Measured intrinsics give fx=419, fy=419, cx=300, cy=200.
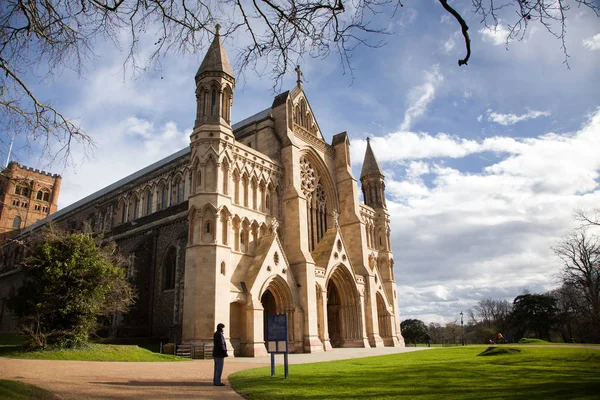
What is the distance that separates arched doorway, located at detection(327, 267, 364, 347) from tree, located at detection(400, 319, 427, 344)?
2738cm

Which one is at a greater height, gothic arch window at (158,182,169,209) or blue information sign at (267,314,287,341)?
gothic arch window at (158,182,169,209)

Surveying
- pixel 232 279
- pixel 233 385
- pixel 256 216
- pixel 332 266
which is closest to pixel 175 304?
pixel 232 279

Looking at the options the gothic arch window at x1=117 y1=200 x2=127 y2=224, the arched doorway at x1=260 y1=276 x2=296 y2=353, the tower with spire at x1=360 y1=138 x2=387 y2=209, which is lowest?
the arched doorway at x1=260 y1=276 x2=296 y2=353

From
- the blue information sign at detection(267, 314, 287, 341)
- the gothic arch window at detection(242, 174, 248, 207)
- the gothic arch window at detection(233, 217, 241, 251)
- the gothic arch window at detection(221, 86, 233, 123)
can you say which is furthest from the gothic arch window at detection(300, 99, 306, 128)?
the blue information sign at detection(267, 314, 287, 341)

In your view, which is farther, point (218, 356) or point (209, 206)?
point (209, 206)

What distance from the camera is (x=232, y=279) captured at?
76.5 ft

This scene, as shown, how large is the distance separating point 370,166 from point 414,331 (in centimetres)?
2561

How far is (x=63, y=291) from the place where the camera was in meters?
18.8

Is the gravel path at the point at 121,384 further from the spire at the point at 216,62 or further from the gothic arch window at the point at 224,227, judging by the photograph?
the spire at the point at 216,62

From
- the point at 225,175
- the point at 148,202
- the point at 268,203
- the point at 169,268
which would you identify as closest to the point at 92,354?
the point at 225,175

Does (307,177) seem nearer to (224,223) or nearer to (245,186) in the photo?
(245,186)

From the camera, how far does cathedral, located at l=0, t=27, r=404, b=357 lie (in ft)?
74.3

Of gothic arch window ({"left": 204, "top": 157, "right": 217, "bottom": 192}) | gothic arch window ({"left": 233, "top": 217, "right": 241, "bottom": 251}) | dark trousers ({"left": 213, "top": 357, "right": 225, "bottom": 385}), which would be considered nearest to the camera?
dark trousers ({"left": 213, "top": 357, "right": 225, "bottom": 385})

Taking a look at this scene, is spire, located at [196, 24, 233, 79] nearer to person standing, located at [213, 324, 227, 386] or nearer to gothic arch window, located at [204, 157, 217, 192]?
gothic arch window, located at [204, 157, 217, 192]
